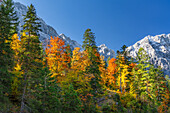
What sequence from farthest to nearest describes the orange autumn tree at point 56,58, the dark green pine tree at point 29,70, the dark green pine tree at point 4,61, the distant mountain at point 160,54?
the distant mountain at point 160,54 → the orange autumn tree at point 56,58 → the dark green pine tree at point 29,70 → the dark green pine tree at point 4,61

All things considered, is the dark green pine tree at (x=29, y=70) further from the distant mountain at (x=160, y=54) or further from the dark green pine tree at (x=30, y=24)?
the distant mountain at (x=160, y=54)

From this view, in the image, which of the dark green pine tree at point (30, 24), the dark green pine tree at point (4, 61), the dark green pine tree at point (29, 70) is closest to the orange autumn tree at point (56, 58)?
the dark green pine tree at point (30, 24)

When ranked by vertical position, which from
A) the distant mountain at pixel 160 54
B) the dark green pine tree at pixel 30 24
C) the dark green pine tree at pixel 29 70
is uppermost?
the distant mountain at pixel 160 54

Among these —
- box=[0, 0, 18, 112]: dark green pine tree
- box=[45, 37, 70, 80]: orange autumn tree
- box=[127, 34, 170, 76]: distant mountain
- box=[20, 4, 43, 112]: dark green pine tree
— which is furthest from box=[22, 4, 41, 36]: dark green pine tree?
box=[127, 34, 170, 76]: distant mountain

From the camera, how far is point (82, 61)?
23344 millimetres

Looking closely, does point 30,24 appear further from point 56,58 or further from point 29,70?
point 29,70

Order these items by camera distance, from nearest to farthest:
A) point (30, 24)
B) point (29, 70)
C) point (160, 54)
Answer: point (29, 70) → point (30, 24) → point (160, 54)

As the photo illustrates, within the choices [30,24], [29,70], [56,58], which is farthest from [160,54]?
[29,70]

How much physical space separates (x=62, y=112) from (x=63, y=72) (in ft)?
23.9

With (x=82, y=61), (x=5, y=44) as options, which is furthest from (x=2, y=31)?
(x=82, y=61)

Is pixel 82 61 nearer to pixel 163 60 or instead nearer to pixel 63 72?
pixel 63 72

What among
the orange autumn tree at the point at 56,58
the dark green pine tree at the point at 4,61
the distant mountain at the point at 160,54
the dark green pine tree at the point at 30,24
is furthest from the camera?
the distant mountain at the point at 160,54

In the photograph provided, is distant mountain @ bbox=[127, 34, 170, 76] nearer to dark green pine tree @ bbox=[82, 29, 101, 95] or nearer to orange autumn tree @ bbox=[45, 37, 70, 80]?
dark green pine tree @ bbox=[82, 29, 101, 95]

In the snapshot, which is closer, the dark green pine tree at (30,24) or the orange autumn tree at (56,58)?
the dark green pine tree at (30,24)
